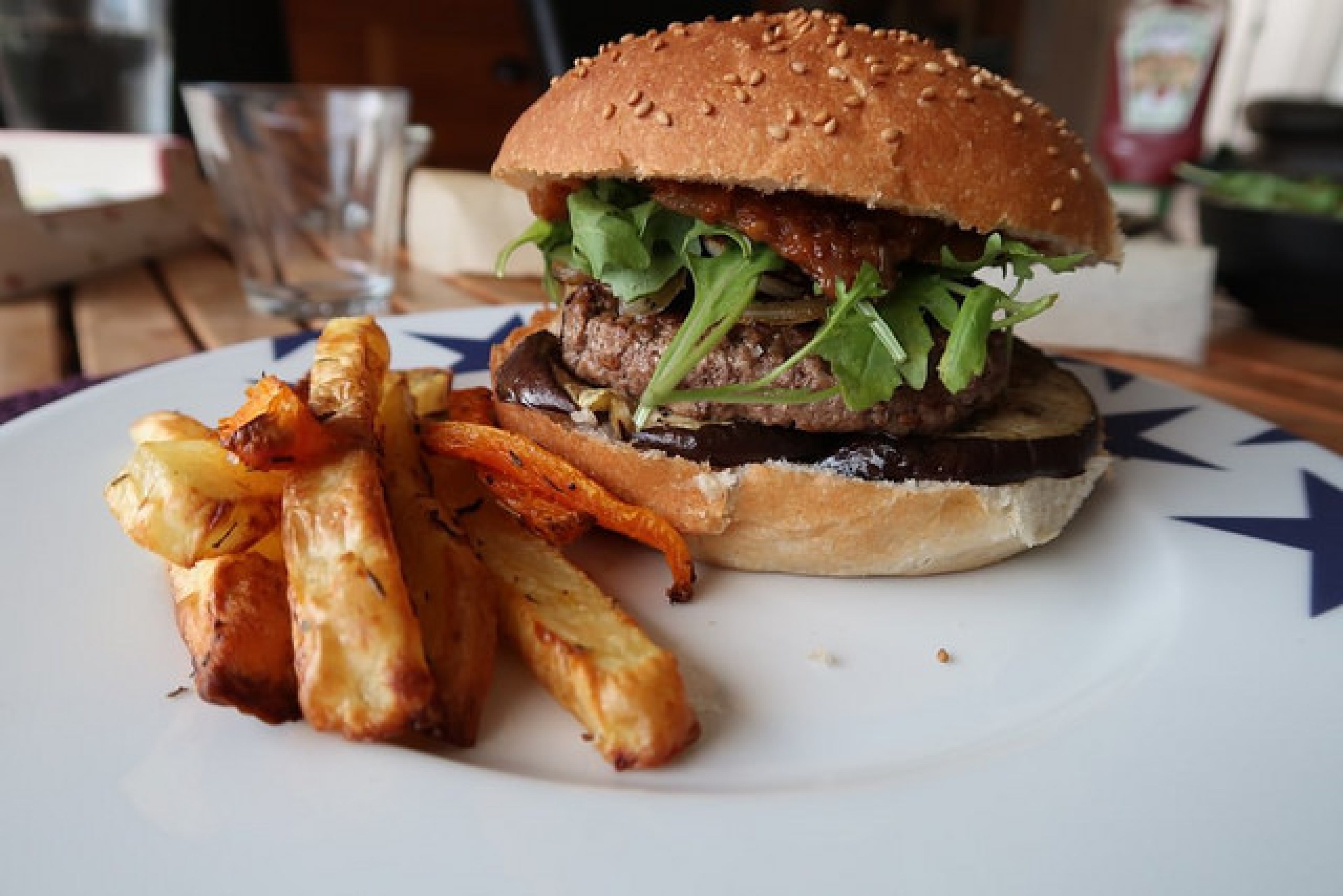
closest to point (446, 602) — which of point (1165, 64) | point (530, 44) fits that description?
point (530, 44)

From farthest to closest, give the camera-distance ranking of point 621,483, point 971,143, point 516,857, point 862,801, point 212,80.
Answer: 1. point 212,80
2. point 621,483
3. point 971,143
4. point 862,801
5. point 516,857

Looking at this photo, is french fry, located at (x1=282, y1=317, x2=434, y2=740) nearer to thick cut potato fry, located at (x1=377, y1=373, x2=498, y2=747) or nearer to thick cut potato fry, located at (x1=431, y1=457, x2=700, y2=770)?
thick cut potato fry, located at (x1=377, y1=373, x2=498, y2=747)

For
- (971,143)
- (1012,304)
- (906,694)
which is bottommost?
(906,694)

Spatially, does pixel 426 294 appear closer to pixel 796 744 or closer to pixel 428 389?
pixel 428 389

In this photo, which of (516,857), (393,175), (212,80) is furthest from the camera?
(212,80)

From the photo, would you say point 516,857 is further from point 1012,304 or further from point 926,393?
point 1012,304

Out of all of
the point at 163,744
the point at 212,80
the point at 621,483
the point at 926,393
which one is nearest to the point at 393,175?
the point at 621,483

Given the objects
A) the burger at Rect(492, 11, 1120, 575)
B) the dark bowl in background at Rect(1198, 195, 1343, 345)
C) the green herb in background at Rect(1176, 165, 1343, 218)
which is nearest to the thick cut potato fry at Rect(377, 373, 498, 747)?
the burger at Rect(492, 11, 1120, 575)
